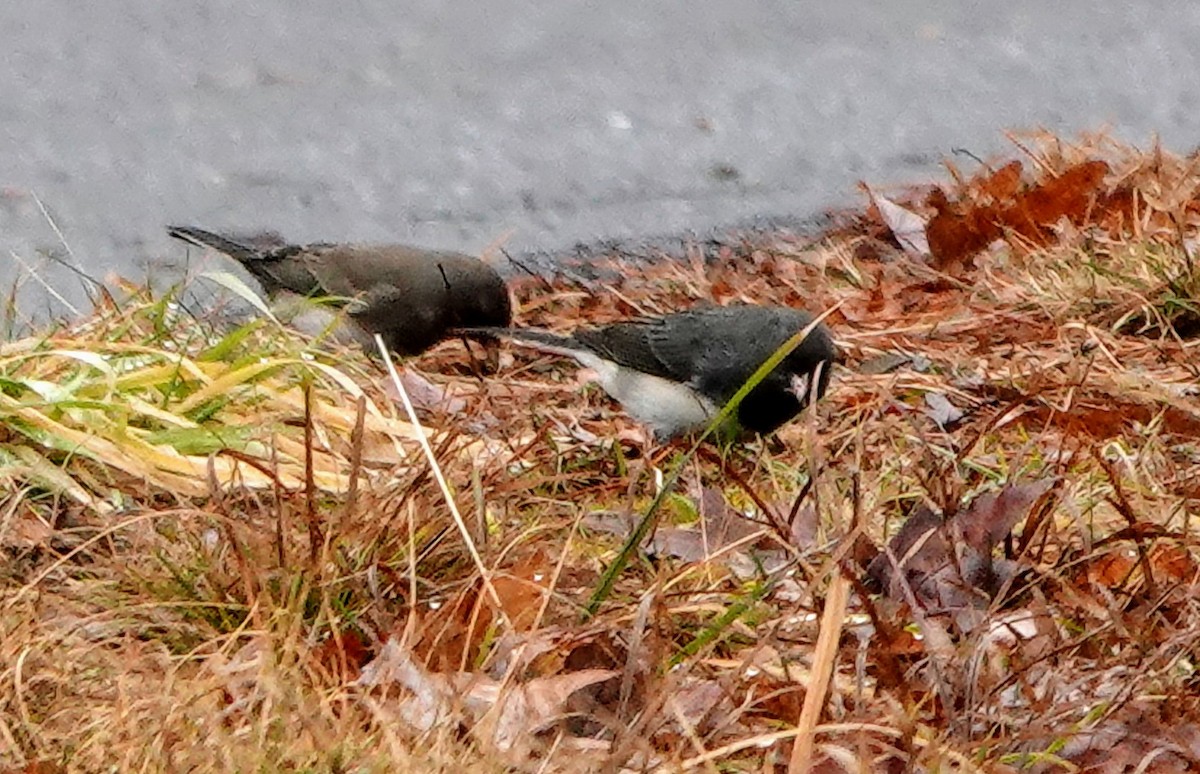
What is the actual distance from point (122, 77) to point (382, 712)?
469cm

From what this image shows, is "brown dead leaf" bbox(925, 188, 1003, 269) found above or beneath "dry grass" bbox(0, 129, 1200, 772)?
beneath

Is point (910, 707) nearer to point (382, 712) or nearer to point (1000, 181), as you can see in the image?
point (382, 712)

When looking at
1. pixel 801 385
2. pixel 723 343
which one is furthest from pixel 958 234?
pixel 801 385

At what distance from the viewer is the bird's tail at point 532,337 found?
176 inches

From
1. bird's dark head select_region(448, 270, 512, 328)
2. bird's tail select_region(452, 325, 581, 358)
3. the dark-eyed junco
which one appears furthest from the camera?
bird's dark head select_region(448, 270, 512, 328)

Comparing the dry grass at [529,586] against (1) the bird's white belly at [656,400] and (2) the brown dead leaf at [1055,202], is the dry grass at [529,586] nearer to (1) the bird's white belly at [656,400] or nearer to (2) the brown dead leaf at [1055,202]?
(1) the bird's white belly at [656,400]

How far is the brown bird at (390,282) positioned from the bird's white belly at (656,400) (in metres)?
0.63

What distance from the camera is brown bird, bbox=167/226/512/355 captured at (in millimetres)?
4809

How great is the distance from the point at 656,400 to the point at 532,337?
499 mm

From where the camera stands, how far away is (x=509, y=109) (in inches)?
253

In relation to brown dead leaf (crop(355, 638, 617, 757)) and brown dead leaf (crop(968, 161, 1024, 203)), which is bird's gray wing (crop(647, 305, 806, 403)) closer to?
brown dead leaf (crop(968, 161, 1024, 203))

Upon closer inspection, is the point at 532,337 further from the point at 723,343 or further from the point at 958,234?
the point at 958,234

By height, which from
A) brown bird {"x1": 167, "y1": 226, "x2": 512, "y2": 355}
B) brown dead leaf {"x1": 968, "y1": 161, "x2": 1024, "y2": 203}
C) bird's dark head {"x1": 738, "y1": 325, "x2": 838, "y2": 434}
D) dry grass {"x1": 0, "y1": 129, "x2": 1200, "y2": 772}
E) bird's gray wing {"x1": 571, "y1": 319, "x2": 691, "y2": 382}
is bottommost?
brown bird {"x1": 167, "y1": 226, "x2": 512, "y2": 355}

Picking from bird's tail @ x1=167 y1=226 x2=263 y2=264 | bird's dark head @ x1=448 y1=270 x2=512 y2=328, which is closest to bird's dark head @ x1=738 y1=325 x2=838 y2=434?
bird's dark head @ x1=448 y1=270 x2=512 y2=328
